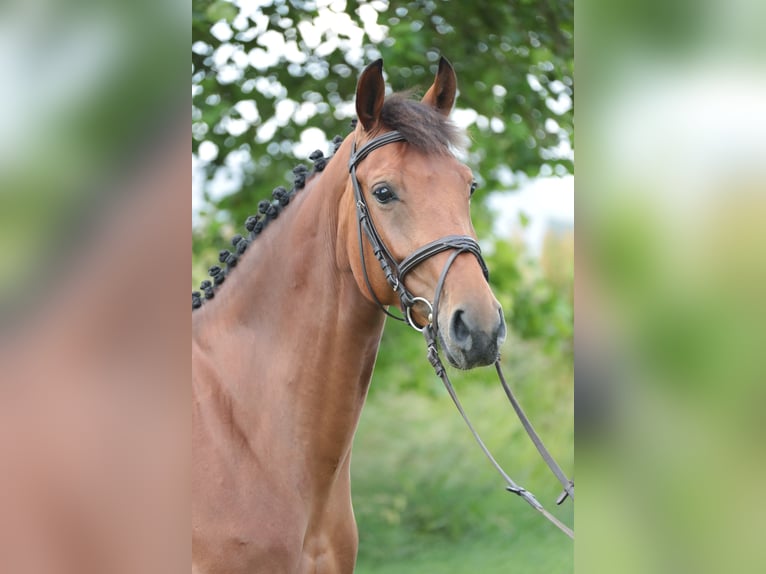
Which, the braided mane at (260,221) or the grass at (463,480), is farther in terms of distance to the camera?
the grass at (463,480)

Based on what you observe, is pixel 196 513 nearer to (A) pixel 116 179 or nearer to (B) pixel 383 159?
(B) pixel 383 159

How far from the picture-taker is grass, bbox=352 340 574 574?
6945 millimetres

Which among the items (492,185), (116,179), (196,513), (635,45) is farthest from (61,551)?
(492,185)

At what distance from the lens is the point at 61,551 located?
0.74 meters

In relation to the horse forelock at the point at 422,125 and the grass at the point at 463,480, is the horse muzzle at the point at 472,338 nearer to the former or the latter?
the horse forelock at the point at 422,125

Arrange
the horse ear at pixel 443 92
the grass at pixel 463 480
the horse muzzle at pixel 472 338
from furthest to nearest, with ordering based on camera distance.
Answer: the grass at pixel 463 480 < the horse ear at pixel 443 92 < the horse muzzle at pixel 472 338

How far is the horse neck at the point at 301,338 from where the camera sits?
2408 mm

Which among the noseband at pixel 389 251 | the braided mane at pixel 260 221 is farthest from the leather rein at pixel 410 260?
the braided mane at pixel 260 221

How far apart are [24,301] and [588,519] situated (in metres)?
0.59

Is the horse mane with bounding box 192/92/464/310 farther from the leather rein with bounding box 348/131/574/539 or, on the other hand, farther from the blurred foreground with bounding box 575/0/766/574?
the blurred foreground with bounding box 575/0/766/574

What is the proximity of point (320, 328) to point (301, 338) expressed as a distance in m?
0.07

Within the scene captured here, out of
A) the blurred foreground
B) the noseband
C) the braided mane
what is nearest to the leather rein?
the noseband

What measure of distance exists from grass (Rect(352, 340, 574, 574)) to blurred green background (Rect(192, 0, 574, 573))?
0.02 m

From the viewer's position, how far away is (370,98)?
2.49 m
